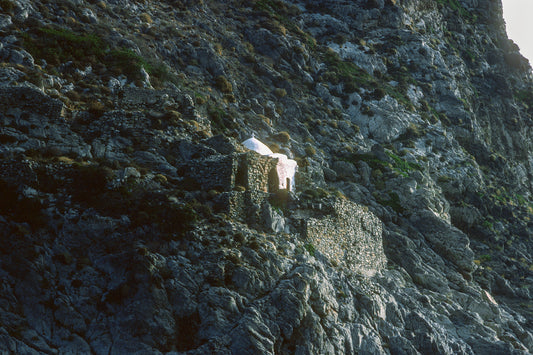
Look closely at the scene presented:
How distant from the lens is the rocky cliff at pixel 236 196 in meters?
25.8

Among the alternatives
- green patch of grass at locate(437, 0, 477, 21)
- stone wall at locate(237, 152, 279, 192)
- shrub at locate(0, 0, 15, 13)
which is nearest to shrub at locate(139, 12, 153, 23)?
shrub at locate(0, 0, 15, 13)

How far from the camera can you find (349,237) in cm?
3922

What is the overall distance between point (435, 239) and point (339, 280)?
1740 cm

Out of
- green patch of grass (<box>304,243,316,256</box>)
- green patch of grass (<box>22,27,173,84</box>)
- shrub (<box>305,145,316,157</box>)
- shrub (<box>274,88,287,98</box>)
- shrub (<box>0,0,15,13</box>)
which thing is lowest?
green patch of grass (<box>304,243,316,256</box>)

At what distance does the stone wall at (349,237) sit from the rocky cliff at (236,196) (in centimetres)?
16

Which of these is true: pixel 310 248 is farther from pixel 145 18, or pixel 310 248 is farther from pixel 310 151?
pixel 145 18

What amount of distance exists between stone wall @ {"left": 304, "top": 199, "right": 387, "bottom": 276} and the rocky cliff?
0.54ft

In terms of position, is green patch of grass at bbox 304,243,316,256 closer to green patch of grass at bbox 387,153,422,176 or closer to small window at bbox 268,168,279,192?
small window at bbox 268,168,279,192

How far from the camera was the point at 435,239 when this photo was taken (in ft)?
155

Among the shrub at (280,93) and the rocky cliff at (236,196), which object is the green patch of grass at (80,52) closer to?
the rocky cliff at (236,196)

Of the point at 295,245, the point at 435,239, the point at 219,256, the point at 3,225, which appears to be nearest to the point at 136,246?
the point at 219,256

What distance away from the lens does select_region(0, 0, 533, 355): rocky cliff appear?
84.7ft

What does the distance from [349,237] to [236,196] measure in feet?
34.9

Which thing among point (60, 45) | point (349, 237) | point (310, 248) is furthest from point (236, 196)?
point (60, 45)
